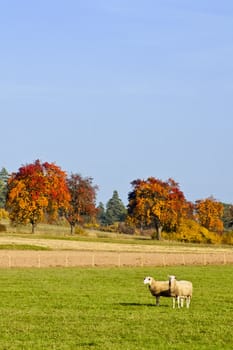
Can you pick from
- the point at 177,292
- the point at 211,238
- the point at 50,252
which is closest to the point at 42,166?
the point at 211,238

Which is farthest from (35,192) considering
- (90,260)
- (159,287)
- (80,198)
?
(159,287)

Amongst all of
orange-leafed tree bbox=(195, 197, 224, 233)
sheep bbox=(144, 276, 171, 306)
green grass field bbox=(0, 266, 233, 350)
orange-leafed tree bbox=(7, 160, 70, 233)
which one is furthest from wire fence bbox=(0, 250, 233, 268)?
orange-leafed tree bbox=(195, 197, 224, 233)

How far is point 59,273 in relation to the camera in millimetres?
60469

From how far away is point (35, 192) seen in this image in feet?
442

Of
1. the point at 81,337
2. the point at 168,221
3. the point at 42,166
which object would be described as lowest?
the point at 81,337

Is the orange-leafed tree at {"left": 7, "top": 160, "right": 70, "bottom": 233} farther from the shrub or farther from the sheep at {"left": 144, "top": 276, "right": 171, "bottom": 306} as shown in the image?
the sheep at {"left": 144, "top": 276, "right": 171, "bottom": 306}

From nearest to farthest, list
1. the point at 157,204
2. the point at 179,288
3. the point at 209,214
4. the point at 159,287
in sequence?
1. the point at 179,288
2. the point at 159,287
3. the point at 157,204
4. the point at 209,214

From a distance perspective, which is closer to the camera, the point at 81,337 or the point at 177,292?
the point at 81,337

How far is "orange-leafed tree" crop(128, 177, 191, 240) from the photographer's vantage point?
14950 cm

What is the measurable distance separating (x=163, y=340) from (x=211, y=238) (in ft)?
438

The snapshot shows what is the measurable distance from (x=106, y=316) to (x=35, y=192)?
104m

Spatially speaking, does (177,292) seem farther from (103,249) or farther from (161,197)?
(161,197)

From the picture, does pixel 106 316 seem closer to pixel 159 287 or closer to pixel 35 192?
pixel 159 287

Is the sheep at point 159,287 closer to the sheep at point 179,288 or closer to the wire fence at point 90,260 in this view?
the sheep at point 179,288
